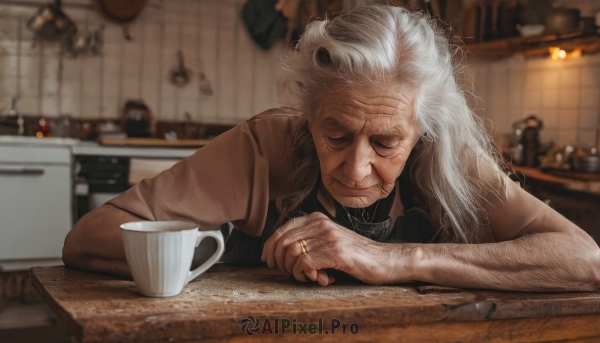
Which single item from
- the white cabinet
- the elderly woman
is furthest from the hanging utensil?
the elderly woman

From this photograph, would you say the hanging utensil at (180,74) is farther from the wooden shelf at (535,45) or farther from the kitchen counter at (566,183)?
the kitchen counter at (566,183)

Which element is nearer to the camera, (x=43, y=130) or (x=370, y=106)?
(x=370, y=106)

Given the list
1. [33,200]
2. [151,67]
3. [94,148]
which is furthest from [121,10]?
[33,200]

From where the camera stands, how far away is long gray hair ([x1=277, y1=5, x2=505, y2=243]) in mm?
1255

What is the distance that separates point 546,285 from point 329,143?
480mm

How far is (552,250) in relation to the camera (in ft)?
4.04

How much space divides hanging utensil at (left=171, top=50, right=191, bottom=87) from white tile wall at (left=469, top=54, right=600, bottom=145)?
2153 mm

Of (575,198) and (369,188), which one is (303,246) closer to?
(369,188)

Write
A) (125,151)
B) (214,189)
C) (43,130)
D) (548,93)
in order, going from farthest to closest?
(43,130) → (548,93) → (125,151) → (214,189)

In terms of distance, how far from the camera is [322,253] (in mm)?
1146

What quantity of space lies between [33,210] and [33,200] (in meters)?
0.06

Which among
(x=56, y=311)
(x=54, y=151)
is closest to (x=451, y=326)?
(x=56, y=311)

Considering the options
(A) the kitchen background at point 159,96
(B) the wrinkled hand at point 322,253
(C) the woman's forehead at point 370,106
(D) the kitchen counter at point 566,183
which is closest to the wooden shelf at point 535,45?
(A) the kitchen background at point 159,96

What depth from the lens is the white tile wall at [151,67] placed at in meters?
4.57
